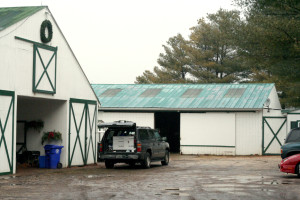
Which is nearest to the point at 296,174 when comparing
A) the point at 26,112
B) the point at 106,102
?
the point at 26,112

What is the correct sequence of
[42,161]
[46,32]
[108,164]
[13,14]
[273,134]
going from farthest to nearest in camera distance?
[273,134] < [108,164] < [42,161] < [46,32] < [13,14]

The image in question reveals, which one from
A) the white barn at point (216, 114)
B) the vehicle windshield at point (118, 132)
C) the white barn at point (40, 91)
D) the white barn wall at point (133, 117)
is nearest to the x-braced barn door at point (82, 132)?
the white barn at point (40, 91)

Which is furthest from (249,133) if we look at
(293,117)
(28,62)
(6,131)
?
(6,131)

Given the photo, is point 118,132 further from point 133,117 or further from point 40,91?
point 133,117

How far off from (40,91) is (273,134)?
17.0m

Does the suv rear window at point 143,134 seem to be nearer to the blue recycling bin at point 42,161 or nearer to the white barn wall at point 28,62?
the white barn wall at point 28,62

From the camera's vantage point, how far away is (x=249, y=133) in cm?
3369

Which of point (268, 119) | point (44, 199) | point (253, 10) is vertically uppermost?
point (253, 10)

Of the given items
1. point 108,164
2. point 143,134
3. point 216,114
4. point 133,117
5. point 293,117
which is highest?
point 216,114

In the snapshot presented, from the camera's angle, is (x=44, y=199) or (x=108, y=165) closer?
(x=44, y=199)

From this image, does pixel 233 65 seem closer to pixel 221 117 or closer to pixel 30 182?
pixel 221 117

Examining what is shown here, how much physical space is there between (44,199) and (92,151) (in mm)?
12955

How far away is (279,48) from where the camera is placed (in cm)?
2605

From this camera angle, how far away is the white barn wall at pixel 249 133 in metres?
33.5
